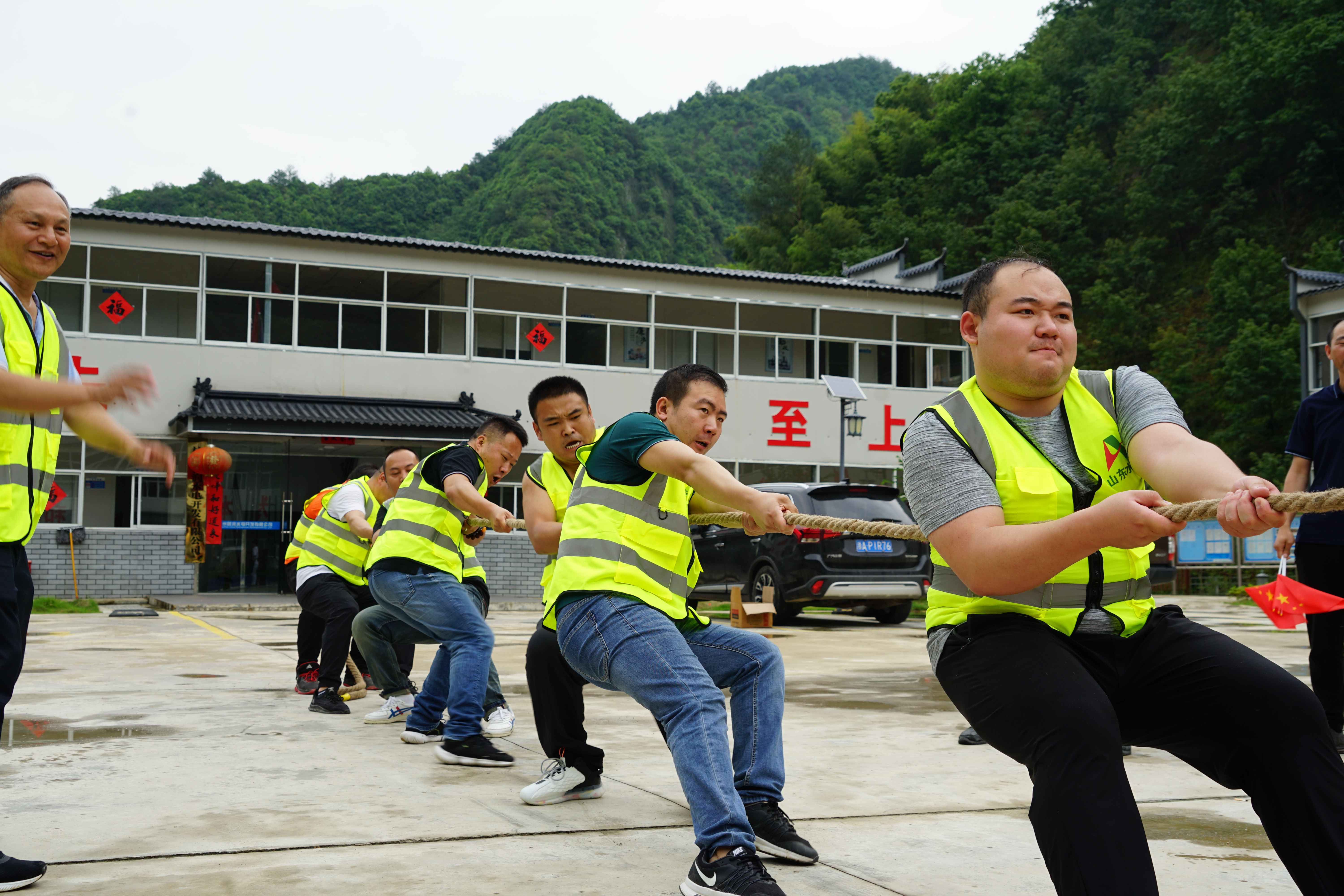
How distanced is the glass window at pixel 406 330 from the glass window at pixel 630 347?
12.6ft

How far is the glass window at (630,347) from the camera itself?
23.2 m

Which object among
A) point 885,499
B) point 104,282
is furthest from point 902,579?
point 104,282

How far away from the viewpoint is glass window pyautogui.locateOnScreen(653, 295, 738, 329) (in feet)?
77.5

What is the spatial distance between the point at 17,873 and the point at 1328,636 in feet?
15.9

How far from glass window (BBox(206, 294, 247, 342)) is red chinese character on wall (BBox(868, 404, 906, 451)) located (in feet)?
40.1

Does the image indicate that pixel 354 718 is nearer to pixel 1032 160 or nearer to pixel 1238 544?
pixel 1238 544

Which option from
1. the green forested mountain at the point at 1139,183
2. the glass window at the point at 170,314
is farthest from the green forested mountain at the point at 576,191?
the glass window at the point at 170,314

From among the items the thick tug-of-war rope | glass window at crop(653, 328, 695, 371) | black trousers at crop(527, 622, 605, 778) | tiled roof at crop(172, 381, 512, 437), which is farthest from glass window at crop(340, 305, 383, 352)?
black trousers at crop(527, 622, 605, 778)

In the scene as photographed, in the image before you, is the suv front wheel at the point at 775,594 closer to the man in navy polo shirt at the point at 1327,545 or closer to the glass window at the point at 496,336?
the man in navy polo shirt at the point at 1327,545

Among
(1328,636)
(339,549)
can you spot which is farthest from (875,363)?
(1328,636)

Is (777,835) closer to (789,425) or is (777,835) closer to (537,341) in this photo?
(537,341)

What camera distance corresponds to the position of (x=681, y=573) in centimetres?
366

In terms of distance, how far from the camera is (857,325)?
25094 mm

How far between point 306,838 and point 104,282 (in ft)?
60.3
